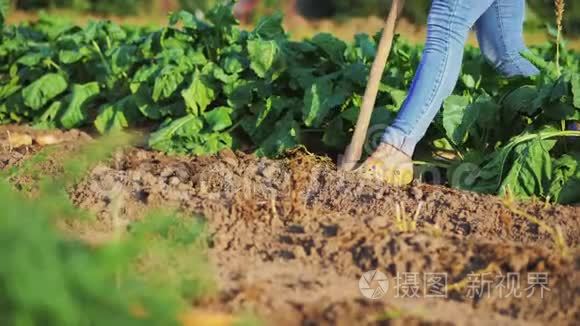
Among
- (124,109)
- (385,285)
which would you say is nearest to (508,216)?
(385,285)

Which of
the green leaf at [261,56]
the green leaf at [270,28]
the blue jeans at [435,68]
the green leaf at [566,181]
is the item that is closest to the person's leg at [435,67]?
the blue jeans at [435,68]

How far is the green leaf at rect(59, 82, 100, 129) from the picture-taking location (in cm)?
669

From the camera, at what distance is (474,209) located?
160 inches

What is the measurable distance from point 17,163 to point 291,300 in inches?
107

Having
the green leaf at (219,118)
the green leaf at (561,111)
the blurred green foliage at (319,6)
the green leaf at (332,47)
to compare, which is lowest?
the green leaf at (219,118)

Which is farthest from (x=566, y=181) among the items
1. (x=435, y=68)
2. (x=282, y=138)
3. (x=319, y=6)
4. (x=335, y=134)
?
(x=319, y=6)

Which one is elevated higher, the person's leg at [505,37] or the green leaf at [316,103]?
the person's leg at [505,37]

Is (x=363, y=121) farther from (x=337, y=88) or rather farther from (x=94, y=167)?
(x=94, y=167)

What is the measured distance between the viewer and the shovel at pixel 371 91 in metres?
4.64

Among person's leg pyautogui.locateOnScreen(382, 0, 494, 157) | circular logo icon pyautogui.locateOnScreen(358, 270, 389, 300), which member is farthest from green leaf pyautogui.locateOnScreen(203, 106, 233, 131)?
circular logo icon pyautogui.locateOnScreen(358, 270, 389, 300)

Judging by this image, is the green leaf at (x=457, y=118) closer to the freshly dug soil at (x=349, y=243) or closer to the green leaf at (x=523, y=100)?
the green leaf at (x=523, y=100)

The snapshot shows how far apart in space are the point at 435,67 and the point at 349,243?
5.15ft

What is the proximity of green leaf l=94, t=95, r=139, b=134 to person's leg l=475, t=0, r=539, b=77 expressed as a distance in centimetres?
245

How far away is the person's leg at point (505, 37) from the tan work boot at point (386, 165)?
884 millimetres
